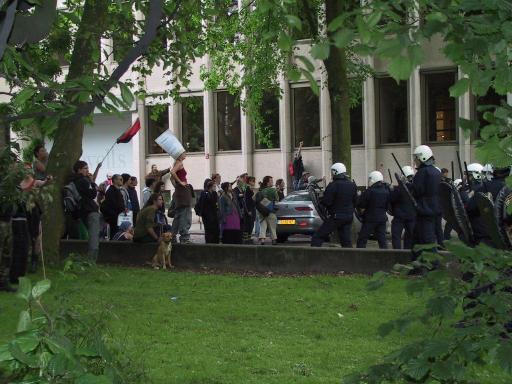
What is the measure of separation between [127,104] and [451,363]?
2.15 m

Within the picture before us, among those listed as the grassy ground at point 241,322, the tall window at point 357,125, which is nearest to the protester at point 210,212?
the grassy ground at point 241,322

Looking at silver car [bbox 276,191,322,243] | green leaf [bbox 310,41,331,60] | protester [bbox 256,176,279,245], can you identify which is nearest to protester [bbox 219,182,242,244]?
protester [bbox 256,176,279,245]

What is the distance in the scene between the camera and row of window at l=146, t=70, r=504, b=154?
3531 centimetres

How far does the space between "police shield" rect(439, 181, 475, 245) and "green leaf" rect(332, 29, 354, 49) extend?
656 cm

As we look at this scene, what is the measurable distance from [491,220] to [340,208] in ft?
28.0

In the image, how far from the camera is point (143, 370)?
21.0 ft

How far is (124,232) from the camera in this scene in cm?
2062

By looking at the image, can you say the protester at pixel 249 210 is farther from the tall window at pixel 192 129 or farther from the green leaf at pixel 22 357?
the green leaf at pixel 22 357

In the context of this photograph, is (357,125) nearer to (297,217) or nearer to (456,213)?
(297,217)

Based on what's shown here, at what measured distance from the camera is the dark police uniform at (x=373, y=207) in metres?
17.4

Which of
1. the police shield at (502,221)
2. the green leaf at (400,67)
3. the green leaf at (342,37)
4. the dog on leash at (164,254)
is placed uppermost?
the green leaf at (342,37)

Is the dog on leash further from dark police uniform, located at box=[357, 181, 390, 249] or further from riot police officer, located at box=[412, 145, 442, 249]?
riot police officer, located at box=[412, 145, 442, 249]

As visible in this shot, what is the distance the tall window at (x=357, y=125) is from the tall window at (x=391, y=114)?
2.18 feet

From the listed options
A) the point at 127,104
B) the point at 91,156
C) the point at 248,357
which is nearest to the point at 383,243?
the point at 248,357
